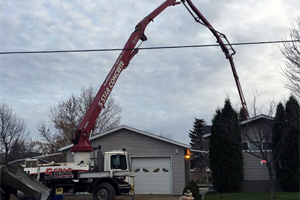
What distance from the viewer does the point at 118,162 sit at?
594 inches

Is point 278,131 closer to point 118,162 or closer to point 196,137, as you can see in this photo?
point 118,162

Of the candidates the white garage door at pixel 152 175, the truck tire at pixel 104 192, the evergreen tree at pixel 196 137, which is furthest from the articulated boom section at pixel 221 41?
the evergreen tree at pixel 196 137

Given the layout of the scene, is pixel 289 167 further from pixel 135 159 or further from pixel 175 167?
pixel 135 159

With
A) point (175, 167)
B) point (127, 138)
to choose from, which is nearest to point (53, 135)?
point (127, 138)

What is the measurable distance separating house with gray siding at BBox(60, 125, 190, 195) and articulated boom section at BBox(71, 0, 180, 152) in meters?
5.82

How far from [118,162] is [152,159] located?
186 inches

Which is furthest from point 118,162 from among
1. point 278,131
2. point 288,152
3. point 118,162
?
point 288,152

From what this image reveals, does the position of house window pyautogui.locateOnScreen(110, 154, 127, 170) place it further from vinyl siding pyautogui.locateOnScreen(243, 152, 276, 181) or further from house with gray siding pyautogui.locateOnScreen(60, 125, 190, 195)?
vinyl siding pyautogui.locateOnScreen(243, 152, 276, 181)

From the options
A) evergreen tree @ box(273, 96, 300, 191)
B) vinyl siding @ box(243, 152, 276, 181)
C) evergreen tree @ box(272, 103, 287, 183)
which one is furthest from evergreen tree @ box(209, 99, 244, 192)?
evergreen tree @ box(273, 96, 300, 191)

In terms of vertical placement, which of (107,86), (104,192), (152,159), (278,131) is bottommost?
(104,192)

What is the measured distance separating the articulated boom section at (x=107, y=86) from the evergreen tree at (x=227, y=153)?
6.84 meters

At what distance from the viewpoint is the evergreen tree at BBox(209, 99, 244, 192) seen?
1800cm

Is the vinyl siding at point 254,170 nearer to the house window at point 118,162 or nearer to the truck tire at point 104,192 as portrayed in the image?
the house window at point 118,162

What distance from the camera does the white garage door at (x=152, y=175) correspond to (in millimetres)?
19031
